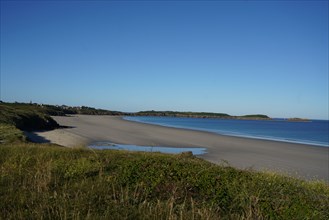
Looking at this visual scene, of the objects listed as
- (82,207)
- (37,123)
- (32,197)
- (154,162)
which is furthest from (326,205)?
(37,123)

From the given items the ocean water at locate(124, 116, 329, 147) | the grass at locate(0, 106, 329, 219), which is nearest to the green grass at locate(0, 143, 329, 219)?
the grass at locate(0, 106, 329, 219)

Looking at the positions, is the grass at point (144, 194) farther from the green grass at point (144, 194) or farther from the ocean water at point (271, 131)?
the ocean water at point (271, 131)

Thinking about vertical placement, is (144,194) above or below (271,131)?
above

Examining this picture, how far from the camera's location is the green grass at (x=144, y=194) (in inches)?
214

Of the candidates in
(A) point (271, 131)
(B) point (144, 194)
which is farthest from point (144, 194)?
(A) point (271, 131)

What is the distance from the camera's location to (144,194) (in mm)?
7605

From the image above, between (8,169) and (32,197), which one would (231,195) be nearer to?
(32,197)

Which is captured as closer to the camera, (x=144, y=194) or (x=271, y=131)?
(x=144, y=194)

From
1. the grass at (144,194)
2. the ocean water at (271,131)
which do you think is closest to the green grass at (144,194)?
the grass at (144,194)

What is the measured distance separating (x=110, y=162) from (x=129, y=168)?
1.81 m

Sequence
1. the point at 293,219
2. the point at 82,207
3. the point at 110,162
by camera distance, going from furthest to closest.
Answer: the point at 110,162 → the point at 293,219 → the point at 82,207

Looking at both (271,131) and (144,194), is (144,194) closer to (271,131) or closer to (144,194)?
(144,194)

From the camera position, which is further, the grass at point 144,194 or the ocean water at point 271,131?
the ocean water at point 271,131

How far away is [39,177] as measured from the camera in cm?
797
